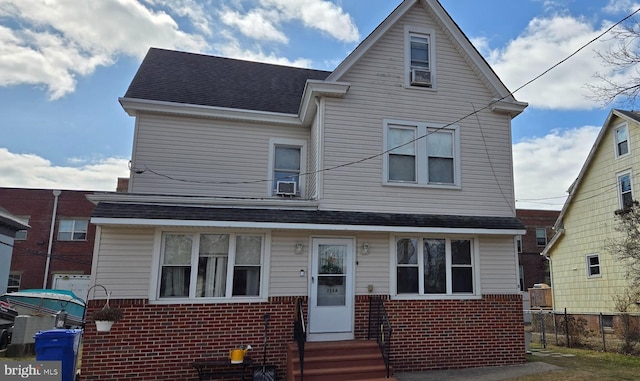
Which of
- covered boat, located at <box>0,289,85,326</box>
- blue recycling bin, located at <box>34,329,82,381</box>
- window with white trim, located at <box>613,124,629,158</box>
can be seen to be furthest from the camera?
window with white trim, located at <box>613,124,629,158</box>

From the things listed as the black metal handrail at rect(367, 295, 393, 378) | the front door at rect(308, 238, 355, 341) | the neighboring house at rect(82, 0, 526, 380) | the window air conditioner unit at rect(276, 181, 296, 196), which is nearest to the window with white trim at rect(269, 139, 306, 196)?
the neighboring house at rect(82, 0, 526, 380)

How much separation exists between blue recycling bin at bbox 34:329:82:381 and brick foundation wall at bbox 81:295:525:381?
237 millimetres

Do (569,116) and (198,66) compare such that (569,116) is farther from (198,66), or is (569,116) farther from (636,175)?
(198,66)

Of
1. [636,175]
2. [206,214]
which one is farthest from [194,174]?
[636,175]

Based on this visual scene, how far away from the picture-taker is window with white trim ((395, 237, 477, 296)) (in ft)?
30.9

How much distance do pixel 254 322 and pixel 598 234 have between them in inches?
601

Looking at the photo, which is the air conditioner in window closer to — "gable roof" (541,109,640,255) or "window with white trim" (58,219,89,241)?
"gable roof" (541,109,640,255)

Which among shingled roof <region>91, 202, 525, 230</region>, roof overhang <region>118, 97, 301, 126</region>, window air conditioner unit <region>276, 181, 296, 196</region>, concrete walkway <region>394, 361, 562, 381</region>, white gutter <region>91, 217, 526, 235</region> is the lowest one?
concrete walkway <region>394, 361, 562, 381</region>

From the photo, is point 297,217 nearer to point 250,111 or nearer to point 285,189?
point 285,189

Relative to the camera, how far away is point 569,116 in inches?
547

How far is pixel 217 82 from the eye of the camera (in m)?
12.2

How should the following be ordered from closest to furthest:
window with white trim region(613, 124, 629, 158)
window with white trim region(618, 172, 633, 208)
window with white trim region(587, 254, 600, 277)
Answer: window with white trim region(618, 172, 633, 208) → window with white trim region(613, 124, 629, 158) → window with white trim region(587, 254, 600, 277)

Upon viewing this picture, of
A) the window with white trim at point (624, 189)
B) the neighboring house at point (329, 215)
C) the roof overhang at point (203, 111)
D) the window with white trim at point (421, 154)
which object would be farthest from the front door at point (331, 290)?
the window with white trim at point (624, 189)

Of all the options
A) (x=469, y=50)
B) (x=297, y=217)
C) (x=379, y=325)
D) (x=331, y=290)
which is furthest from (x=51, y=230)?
(x=469, y=50)
